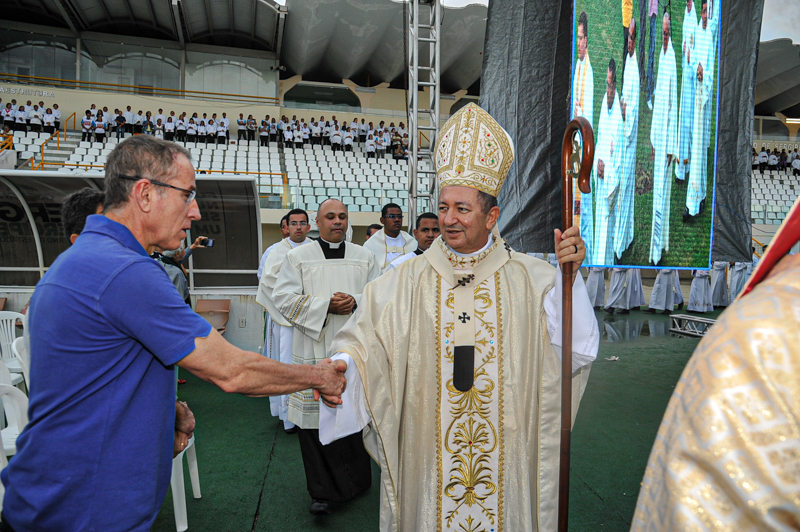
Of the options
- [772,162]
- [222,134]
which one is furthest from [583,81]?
[772,162]

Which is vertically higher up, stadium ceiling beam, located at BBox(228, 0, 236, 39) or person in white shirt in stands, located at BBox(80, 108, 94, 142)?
stadium ceiling beam, located at BBox(228, 0, 236, 39)

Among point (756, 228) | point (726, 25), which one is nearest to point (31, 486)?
point (726, 25)

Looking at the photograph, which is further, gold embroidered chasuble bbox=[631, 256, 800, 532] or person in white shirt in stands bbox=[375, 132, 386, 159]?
person in white shirt in stands bbox=[375, 132, 386, 159]

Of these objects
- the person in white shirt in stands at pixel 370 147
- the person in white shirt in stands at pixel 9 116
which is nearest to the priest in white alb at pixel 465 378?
the person in white shirt in stands at pixel 370 147

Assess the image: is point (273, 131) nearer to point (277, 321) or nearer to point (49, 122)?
point (49, 122)

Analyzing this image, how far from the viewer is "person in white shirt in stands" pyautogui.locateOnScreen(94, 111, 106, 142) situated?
1894 centimetres

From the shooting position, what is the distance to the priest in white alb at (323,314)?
3229 millimetres

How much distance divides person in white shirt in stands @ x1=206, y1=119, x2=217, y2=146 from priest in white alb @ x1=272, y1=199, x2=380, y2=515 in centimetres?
1880

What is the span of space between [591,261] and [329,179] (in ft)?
51.8

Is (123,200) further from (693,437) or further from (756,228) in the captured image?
(756,228)

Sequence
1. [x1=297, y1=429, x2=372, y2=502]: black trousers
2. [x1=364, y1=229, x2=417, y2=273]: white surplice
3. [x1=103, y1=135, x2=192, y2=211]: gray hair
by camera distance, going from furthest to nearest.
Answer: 1. [x1=364, y1=229, x2=417, y2=273]: white surplice
2. [x1=297, y1=429, x2=372, y2=502]: black trousers
3. [x1=103, y1=135, x2=192, y2=211]: gray hair

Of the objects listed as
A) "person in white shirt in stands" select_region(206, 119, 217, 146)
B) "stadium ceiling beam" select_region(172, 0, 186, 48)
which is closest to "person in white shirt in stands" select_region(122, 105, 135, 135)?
"person in white shirt in stands" select_region(206, 119, 217, 146)

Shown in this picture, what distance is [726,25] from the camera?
14.9ft

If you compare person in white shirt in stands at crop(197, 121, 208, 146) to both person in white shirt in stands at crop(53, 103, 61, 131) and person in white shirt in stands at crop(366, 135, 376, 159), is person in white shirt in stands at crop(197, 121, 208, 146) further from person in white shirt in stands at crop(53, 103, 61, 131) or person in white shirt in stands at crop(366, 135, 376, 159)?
person in white shirt in stands at crop(366, 135, 376, 159)
